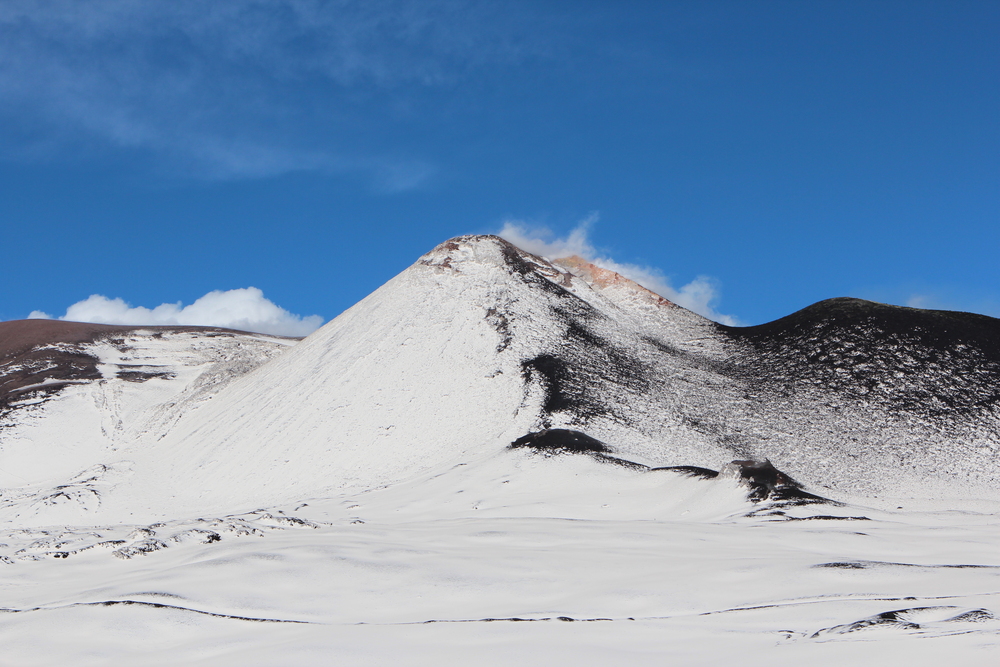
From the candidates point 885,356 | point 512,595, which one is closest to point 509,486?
point 512,595

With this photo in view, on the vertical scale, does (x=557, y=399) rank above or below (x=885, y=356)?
below

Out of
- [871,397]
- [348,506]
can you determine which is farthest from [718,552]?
[871,397]

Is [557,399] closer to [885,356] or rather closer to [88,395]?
[885,356]

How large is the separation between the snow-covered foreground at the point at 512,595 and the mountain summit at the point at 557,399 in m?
8.10

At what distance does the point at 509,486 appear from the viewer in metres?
16.9

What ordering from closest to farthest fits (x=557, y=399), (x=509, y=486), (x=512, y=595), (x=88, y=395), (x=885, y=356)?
(x=512, y=595), (x=509, y=486), (x=557, y=399), (x=885, y=356), (x=88, y=395)

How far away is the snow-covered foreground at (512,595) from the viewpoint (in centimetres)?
567

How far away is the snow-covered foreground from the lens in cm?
567

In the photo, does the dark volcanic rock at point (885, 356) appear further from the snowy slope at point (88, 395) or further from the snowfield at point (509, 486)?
the snowy slope at point (88, 395)

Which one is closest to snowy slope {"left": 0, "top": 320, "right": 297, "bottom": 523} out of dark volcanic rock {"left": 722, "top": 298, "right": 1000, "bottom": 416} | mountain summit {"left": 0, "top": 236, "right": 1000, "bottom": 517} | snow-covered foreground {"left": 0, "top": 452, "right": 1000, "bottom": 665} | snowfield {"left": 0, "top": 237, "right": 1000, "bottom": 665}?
snowfield {"left": 0, "top": 237, "right": 1000, "bottom": 665}

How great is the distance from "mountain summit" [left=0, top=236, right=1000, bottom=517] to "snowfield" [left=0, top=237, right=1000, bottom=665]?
0.12 metres

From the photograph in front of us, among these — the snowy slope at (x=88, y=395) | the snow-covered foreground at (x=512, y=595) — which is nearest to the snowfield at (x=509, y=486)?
the snow-covered foreground at (x=512, y=595)

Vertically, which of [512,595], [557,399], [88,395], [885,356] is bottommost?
[512,595]

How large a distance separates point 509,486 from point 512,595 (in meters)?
9.62
